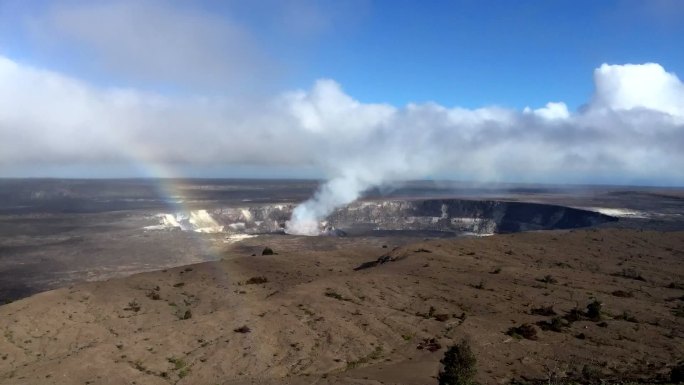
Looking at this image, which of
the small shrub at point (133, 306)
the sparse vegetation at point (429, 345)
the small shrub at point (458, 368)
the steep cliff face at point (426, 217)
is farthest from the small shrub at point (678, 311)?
the steep cliff face at point (426, 217)

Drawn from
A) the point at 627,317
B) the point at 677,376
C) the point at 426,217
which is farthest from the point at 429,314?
the point at 426,217

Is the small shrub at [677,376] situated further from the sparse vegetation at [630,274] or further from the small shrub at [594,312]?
the sparse vegetation at [630,274]

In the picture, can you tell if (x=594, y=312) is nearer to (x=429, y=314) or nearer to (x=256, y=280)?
(x=429, y=314)

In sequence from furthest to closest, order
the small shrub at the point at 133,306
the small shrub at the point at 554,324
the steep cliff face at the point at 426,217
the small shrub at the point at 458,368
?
1. the steep cliff face at the point at 426,217
2. the small shrub at the point at 133,306
3. the small shrub at the point at 554,324
4. the small shrub at the point at 458,368

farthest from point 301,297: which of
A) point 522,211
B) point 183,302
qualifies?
point 522,211

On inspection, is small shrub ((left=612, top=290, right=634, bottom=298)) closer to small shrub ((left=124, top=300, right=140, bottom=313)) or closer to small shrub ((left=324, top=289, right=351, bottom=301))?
small shrub ((left=324, top=289, right=351, bottom=301))

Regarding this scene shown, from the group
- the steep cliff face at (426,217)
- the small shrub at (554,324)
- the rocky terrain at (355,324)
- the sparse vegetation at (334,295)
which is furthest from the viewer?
the steep cliff face at (426,217)

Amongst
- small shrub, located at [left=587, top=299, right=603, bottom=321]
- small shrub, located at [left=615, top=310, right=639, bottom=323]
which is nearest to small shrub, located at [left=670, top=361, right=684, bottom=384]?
small shrub, located at [left=587, top=299, right=603, bottom=321]
